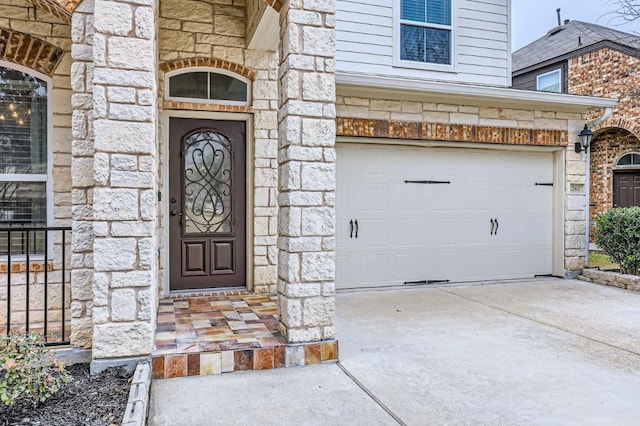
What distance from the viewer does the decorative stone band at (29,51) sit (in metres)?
4.10

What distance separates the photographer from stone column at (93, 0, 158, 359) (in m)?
3.03

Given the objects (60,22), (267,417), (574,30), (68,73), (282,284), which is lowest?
(267,417)

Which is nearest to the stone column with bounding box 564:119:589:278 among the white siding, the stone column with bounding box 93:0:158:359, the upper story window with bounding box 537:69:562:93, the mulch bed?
the white siding

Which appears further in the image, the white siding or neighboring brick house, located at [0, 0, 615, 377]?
the white siding

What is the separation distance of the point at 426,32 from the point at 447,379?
5493 mm

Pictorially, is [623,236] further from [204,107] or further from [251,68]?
[204,107]

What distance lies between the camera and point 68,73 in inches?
165

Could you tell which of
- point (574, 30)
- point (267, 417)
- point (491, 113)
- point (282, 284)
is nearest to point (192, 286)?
point (282, 284)

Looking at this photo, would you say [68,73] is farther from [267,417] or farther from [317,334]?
[267,417]

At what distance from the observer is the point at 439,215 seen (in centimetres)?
657

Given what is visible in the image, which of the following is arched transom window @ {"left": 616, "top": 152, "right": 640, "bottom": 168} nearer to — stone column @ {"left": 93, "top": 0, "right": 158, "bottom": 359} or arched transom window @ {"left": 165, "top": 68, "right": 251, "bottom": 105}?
arched transom window @ {"left": 165, "top": 68, "right": 251, "bottom": 105}

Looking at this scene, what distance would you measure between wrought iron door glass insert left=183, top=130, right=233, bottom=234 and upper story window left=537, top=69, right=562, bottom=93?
1016 centimetres

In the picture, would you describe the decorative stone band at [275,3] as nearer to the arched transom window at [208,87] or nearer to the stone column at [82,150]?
the stone column at [82,150]

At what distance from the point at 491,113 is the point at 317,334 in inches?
181
